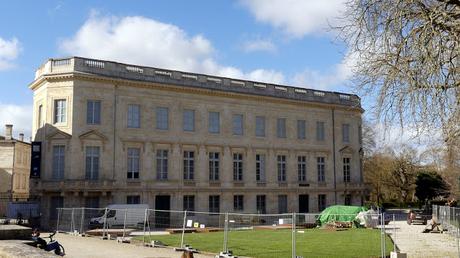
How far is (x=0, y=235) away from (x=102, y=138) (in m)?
29.8

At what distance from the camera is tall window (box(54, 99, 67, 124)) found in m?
39.4

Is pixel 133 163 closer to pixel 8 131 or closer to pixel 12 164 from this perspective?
pixel 12 164

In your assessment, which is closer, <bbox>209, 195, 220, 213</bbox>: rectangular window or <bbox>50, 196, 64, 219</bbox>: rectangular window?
<bbox>50, 196, 64, 219</bbox>: rectangular window

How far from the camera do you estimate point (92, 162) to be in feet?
129

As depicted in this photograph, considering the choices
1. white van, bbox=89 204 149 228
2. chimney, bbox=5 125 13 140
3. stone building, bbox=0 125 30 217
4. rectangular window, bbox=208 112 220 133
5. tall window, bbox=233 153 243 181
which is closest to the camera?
white van, bbox=89 204 149 228

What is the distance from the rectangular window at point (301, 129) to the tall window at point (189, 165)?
1192 centimetres

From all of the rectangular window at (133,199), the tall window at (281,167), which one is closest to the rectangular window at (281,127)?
the tall window at (281,167)

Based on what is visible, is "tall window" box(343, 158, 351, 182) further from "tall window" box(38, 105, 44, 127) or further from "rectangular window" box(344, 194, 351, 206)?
"tall window" box(38, 105, 44, 127)

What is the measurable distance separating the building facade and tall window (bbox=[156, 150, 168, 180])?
84 mm

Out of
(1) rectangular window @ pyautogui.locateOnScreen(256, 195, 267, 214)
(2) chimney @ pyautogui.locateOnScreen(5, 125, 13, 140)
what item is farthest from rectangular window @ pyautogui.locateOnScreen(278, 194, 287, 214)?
(2) chimney @ pyautogui.locateOnScreen(5, 125, 13, 140)

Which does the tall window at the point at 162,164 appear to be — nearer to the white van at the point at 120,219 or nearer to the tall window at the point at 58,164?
the white van at the point at 120,219

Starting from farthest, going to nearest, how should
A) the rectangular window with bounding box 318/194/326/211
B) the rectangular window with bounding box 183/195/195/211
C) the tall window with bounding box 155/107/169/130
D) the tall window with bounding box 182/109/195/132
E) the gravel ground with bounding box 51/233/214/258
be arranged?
the rectangular window with bounding box 318/194/326/211 → the tall window with bounding box 182/109/195/132 → the rectangular window with bounding box 183/195/195/211 → the tall window with bounding box 155/107/169/130 → the gravel ground with bounding box 51/233/214/258

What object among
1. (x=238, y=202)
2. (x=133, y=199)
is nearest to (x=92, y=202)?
(x=133, y=199)

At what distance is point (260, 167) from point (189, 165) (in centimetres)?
746
